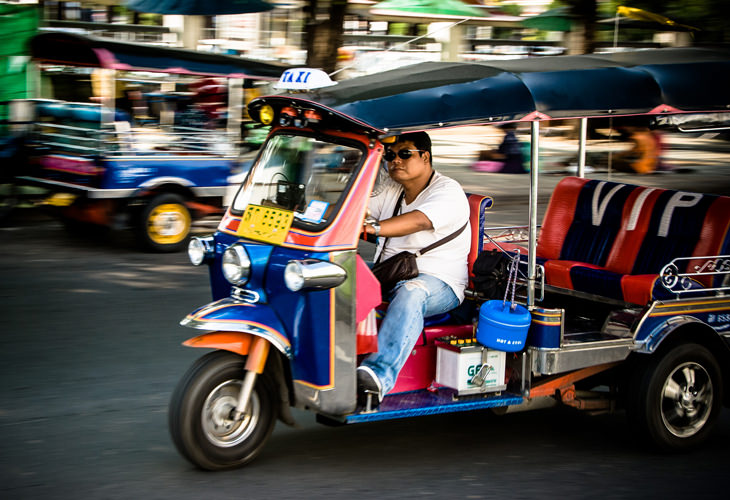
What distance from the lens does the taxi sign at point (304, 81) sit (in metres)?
4.53

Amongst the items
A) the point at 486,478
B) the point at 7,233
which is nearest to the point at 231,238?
the point at 486,478

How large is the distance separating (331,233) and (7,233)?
7951 mm

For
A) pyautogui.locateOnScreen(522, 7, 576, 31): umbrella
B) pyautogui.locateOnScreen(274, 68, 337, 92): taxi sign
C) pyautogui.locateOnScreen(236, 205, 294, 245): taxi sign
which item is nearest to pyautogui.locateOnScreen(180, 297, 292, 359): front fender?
pyautogui.locateOnScreen(236, 205, 294, 245): taxi sign

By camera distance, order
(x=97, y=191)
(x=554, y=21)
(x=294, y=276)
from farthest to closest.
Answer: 1. (x=554, y=21)
2. (x=97, y=191)
3. (x=294, y=276)

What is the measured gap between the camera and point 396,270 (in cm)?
488

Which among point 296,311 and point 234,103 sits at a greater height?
point 234,103

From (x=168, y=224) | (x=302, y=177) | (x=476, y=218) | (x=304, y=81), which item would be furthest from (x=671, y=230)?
(x=168, y=224)

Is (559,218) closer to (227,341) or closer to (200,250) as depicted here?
(200,250)

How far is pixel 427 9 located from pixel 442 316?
12.9 meters

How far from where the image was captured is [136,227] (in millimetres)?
10297

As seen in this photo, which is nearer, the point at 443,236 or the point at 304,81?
the point at 304,81

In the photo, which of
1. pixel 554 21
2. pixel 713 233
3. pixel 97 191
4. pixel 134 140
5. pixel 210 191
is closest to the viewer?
pixel 713 233

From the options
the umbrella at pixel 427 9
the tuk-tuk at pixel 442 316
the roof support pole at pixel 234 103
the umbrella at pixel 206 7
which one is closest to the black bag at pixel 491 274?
the tuk-tuk at pixel 442 316

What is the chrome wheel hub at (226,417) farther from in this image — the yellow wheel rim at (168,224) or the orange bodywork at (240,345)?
the yellow wheel rim at (168,224)
